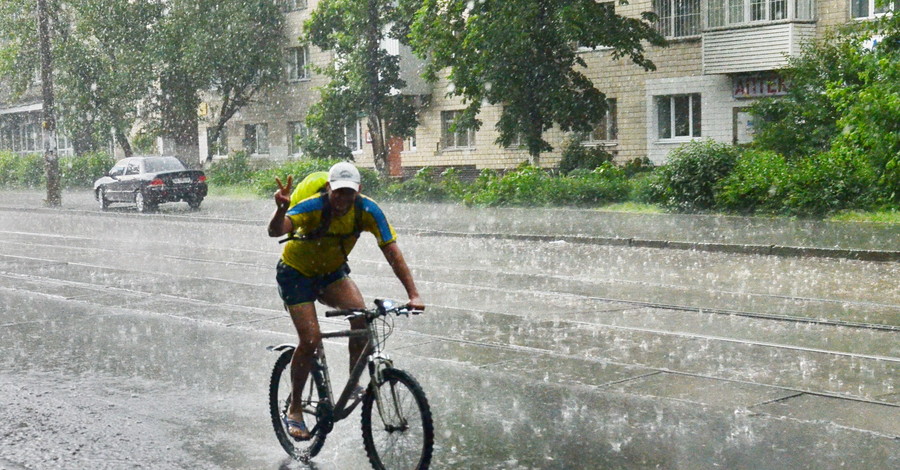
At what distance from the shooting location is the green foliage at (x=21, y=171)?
166 feet

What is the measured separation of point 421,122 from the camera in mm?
43750

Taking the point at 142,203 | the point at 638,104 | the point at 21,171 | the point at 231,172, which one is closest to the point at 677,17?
the point at 638,104

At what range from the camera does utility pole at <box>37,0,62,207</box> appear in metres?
33.7

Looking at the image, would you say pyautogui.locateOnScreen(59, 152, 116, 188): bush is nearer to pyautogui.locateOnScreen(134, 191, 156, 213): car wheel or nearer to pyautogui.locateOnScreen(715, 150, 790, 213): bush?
pyautogui.locateOnScreen(134, 191, 156, 213): car wheel

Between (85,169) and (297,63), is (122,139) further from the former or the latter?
(297,63)

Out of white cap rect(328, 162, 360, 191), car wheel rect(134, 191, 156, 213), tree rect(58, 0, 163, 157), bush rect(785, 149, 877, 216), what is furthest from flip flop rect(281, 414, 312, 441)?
tree rect(58, 0, 163, 157)

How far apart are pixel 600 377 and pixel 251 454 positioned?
2871mm

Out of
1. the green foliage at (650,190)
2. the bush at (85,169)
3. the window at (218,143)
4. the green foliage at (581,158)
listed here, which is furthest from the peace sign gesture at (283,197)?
the bush at (85,169)

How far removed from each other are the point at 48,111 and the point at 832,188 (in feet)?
76.4

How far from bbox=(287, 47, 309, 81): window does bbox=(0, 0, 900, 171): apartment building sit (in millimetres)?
972

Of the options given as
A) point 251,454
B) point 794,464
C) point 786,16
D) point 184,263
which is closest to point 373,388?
point 251,454

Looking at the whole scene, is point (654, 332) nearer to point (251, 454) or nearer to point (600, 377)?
point (600, 377)

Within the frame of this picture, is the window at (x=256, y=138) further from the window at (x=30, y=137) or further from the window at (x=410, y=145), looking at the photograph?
the window at (x=30, y=137)

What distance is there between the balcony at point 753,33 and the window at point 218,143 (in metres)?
22.9
